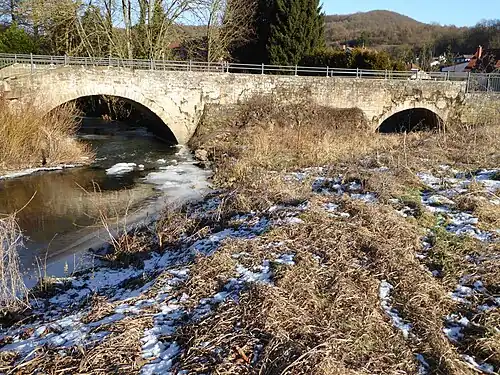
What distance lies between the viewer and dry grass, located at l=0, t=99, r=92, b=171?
45.4ft

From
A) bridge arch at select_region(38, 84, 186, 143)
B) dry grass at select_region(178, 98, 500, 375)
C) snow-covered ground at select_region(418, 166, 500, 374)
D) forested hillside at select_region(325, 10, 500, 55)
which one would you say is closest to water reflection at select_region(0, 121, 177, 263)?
bridge arch at select_region(38, 84, 186, 143)

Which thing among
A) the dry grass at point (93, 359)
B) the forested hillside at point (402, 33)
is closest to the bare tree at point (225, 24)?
the dry grass at point (93, 359)

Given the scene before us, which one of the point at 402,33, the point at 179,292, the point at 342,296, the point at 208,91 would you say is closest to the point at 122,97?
the point at 208,91

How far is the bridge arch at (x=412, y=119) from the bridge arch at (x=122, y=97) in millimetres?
10764

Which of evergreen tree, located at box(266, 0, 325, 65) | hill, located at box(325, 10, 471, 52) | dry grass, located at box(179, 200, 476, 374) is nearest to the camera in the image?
dry grass, located at box(179, 200, 476, 374)

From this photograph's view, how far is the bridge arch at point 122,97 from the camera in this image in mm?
17172

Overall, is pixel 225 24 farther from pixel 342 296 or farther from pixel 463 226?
pixel 342 296

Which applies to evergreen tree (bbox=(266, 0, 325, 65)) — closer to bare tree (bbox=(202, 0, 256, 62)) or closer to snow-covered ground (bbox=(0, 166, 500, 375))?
bare tree (bbox=(202, 0, 256, 62))

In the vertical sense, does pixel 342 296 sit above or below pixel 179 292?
above

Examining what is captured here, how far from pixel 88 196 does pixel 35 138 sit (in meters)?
4.14

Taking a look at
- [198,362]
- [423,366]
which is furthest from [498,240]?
[198,362]

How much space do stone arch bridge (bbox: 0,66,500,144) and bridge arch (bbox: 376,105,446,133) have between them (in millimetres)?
95

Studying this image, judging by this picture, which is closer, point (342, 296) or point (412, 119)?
point (342, 296)

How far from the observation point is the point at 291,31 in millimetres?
30359
